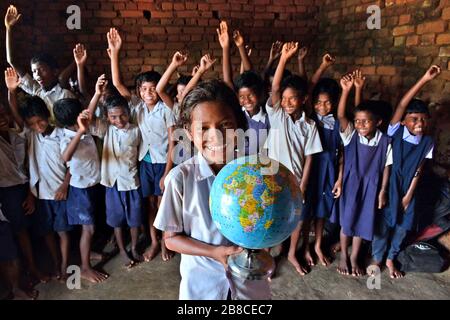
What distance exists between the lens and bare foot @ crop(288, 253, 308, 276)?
285 centimetres

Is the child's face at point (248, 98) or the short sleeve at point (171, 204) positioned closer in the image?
the short sleeve at point (171, 204)

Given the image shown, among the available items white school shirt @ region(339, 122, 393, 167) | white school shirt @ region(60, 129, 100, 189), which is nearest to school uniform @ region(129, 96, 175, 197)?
white school shirt @ region(60, 129, 100, 189)

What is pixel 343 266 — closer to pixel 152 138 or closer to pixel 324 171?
pixel 324 171

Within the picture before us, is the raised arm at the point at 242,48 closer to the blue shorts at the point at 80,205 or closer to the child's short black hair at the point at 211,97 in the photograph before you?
the blue shorts at the point at 80,205

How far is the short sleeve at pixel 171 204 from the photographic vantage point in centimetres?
111

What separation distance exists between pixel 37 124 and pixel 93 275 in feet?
4.16

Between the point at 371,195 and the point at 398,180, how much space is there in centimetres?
26

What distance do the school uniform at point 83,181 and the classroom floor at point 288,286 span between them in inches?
20.6

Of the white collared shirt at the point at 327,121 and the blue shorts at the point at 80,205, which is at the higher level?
the white collared shirt at the point at 327,121

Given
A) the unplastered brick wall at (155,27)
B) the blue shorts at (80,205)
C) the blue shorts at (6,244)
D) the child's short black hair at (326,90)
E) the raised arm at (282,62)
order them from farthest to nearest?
the unplastered brick wall at (155,27)
the child's short black hair at (326,90)
the blue shorts at (80,205)
the raised arm at (282,62)
the blue shorts at (6,244)

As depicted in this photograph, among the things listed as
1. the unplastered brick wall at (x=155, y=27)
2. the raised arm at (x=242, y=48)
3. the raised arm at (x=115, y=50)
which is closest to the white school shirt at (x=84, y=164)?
the raised arm at (x=115, y=50)

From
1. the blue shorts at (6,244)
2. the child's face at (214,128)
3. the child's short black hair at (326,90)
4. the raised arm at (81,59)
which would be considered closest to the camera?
the child's face at (214,128)
